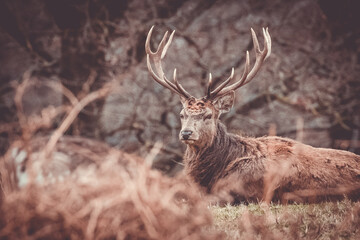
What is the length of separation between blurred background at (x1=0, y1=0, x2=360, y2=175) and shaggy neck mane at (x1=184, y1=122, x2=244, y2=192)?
4206 millimetres

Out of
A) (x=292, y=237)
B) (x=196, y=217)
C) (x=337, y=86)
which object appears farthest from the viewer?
(x=337, y=86)

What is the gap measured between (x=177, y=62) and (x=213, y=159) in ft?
17.5

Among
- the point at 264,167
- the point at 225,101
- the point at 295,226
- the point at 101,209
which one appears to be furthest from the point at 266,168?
the point at 101,209

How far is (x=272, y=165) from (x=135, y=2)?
22.2ft

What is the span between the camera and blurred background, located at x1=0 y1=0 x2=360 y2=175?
1025 cm

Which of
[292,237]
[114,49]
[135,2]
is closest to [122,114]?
[114,49]

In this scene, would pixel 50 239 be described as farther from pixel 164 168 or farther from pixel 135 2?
pixel 135 2

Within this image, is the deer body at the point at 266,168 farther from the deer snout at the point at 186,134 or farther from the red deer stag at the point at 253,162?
the deer snout at the point at 186,134

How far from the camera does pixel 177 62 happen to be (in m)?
10.7

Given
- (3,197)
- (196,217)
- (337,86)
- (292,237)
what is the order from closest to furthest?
(3,197) → (196,217) → (292,237) → (337,86)

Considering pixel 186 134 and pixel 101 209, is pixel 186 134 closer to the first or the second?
pixel 186 134

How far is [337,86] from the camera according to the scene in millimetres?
10297

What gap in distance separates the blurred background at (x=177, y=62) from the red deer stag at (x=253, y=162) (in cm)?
422

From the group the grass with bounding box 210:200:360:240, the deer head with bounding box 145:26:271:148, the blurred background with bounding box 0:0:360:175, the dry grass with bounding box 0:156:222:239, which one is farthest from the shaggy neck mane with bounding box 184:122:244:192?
the blurred background with bounding box 0:0:360:175
